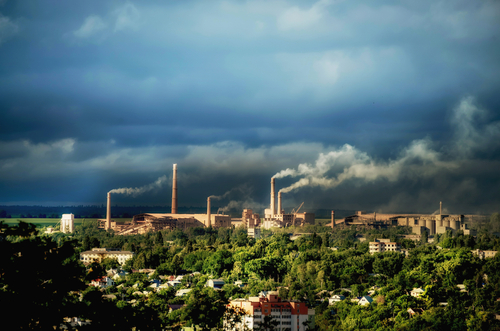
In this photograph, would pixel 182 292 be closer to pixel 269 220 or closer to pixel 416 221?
pixel 269 220

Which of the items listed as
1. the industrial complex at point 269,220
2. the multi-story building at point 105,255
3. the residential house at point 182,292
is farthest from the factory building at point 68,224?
the residential house at point 182,292

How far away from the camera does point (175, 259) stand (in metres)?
45.9

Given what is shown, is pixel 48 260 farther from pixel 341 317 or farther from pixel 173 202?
pixel 173 202

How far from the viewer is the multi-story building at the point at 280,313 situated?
29172 mm

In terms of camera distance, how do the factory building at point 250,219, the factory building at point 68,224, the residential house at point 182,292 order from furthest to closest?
1. the factory building at point 250,219
2. the factory building at point 68,224
3. the residential house at point 182,292

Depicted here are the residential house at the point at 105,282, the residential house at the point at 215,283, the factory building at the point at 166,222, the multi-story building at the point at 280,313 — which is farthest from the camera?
the factory building at the point at 166,222

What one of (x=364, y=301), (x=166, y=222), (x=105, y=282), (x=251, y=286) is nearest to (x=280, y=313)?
(x=364, y=301)

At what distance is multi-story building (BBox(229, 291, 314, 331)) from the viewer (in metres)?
29.2

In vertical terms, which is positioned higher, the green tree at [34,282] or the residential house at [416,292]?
the green tree at [34,282]

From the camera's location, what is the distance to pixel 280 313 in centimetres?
2933

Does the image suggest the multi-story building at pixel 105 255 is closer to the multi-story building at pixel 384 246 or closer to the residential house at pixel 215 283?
the residential house at pixel 215 283

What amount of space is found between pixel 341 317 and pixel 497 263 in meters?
12.7

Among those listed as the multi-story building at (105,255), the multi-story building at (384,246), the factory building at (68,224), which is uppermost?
the factory building at (68,224)

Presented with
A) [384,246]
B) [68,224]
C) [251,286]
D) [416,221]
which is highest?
[416,221]
